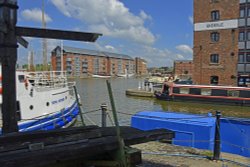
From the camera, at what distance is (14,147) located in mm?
2342

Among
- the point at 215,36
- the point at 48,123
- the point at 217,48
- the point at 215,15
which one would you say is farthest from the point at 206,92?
the point at 48,123

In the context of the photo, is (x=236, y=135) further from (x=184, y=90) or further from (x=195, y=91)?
(x=184, y=90)

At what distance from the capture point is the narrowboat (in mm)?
24422

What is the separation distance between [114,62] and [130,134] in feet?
461

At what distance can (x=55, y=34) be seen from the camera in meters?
3.34

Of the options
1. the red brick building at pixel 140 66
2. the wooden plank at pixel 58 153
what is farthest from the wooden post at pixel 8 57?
the red brick building at pixel 140 66

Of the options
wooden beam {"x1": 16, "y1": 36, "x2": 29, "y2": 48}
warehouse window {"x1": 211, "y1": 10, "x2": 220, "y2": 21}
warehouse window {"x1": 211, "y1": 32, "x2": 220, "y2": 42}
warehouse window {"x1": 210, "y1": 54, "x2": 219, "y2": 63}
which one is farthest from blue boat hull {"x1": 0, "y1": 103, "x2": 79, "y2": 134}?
warehouse window {"x1": 211, "y1": 10, "x2": 220, "y2": 21}

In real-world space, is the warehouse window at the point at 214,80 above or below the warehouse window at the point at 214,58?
below

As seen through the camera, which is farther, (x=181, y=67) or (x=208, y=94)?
(x=181, y=67)

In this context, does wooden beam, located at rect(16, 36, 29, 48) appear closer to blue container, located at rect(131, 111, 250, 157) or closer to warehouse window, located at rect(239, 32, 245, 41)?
blue container, located at rect(131, 111, 250, 157)

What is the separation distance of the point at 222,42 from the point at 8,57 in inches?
1211

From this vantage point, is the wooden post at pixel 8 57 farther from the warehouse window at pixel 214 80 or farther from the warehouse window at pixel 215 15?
the warehouse window at pixel 215 15

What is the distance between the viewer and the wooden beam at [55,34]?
3.33 m

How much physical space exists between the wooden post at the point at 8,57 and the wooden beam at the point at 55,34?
0.44 ft
